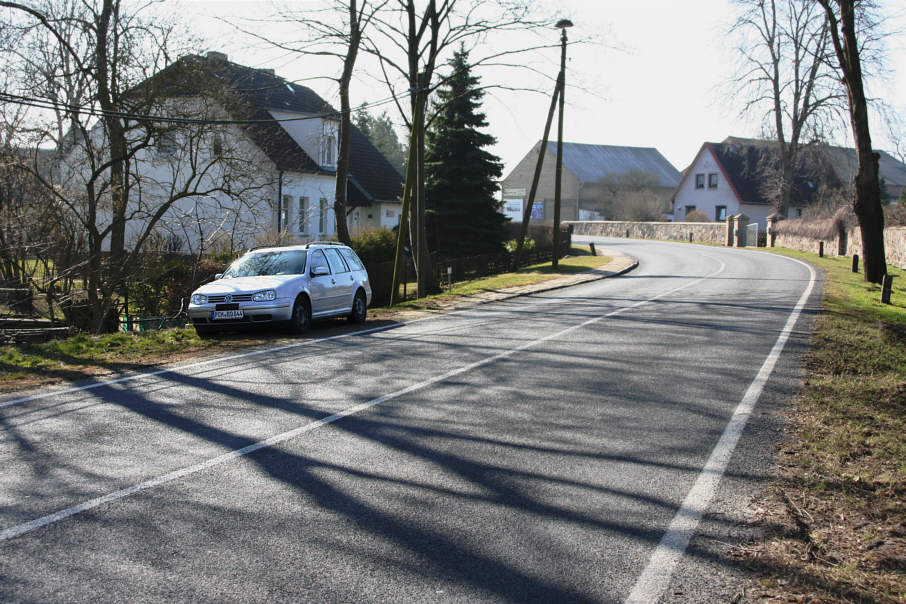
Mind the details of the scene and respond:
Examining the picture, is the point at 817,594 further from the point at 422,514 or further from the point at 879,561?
the point at 422,514

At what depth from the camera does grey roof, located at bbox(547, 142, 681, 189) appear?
8712 cm

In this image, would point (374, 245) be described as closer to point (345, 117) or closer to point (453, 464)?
point (345, 117)

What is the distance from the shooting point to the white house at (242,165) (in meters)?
19.3

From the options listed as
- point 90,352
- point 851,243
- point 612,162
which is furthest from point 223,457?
point 612,162

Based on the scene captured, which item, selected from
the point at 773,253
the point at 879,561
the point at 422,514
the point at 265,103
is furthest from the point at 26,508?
the point at 773,253

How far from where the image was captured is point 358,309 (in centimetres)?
1627

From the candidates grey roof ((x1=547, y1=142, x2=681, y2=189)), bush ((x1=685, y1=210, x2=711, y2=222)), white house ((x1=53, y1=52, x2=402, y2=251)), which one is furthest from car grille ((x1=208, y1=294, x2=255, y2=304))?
grey roof ((x1=547, y1=142, x2=681, y2=189))

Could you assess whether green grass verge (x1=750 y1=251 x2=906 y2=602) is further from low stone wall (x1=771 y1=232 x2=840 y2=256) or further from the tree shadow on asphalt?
low stone wall (x1=771 y1=232 x2=840 y2=256)

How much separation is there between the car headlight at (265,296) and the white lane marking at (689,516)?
26.4 ft

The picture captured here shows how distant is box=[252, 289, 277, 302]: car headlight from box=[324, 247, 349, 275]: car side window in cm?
227

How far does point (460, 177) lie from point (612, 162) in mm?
56941

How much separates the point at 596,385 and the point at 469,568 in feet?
17.2

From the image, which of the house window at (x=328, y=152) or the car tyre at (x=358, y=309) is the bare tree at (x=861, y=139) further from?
the house window at (x=328, y=152)

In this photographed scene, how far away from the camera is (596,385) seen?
905 centimetres
